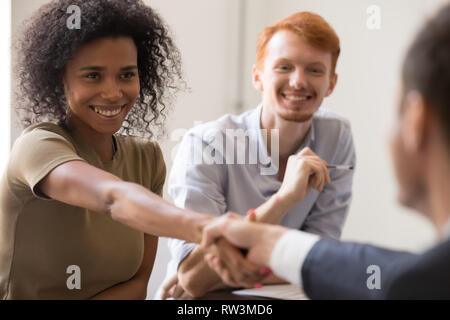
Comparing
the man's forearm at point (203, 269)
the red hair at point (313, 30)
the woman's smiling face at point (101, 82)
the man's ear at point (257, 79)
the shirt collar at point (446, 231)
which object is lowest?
the man's forearm at point (203, 269)

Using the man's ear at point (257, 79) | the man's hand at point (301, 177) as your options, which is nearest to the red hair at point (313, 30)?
the man's ear at point (257, 79)

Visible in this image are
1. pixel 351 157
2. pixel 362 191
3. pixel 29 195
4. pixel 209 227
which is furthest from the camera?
pixel 362 191

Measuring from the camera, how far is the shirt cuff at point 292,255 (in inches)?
34.2

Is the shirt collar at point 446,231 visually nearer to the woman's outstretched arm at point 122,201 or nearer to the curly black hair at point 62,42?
the woman's outstretched arm at point 122,201

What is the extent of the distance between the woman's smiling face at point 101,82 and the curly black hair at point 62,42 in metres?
0.02

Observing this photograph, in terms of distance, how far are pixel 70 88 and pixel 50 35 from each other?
4.6 inches

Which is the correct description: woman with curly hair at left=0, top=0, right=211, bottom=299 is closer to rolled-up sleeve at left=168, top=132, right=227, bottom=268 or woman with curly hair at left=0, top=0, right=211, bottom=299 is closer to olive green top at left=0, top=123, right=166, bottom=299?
olive green top at left=0, top=123, right=166, bottom=299

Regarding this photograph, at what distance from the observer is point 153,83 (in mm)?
1403

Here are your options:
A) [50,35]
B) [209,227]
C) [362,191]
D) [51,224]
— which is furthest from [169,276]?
[362,191]

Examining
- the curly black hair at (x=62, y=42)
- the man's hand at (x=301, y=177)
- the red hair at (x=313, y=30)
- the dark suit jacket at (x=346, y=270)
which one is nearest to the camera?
the dark suit jacket at (x=346, y=270)

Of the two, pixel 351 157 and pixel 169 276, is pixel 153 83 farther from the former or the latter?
pixel 351 157

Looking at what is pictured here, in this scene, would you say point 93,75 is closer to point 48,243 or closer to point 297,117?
point 48,243

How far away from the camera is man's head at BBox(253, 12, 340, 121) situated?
1.53 m

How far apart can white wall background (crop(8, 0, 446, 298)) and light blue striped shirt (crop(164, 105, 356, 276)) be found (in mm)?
944
